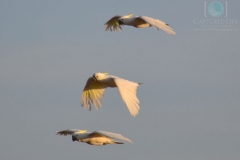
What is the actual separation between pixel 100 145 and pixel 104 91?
8.86ft

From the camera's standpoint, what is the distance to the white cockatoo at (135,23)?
27312mm

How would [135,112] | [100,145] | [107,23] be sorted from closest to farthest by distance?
[135,112] → [100,145] → [107,23]

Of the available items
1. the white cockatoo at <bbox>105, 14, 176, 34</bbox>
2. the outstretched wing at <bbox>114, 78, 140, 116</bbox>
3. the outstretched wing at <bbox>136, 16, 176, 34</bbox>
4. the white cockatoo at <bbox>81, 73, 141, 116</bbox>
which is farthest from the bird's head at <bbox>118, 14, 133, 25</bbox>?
the outstretched wing at <bbox>114, 78, 140, 116</bbox>

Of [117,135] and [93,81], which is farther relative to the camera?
[93,81]

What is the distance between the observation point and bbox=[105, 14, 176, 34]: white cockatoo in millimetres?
27312

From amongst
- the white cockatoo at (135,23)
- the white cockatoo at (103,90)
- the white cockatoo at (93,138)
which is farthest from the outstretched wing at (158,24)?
the white cockatoo at (93,138)

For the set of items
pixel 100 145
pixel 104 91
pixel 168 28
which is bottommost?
pixel 100 145

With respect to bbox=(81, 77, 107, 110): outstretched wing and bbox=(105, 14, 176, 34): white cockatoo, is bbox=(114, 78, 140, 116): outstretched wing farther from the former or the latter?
bbox=(81, 77, 107, 110): outstretched wing

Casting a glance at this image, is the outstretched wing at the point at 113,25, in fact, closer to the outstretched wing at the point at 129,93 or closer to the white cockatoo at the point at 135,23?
the white cockatoo at the point at 135,23

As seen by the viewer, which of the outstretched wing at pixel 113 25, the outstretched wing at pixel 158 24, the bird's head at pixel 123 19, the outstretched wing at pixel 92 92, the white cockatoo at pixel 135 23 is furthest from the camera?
the outstretched wing at pixel 113 25

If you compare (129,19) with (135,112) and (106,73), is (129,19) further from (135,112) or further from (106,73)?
(135,112)

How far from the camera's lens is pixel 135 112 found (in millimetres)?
23531

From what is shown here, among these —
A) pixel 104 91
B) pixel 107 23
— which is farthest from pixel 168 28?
pixel 107 23

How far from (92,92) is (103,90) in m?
0.39
